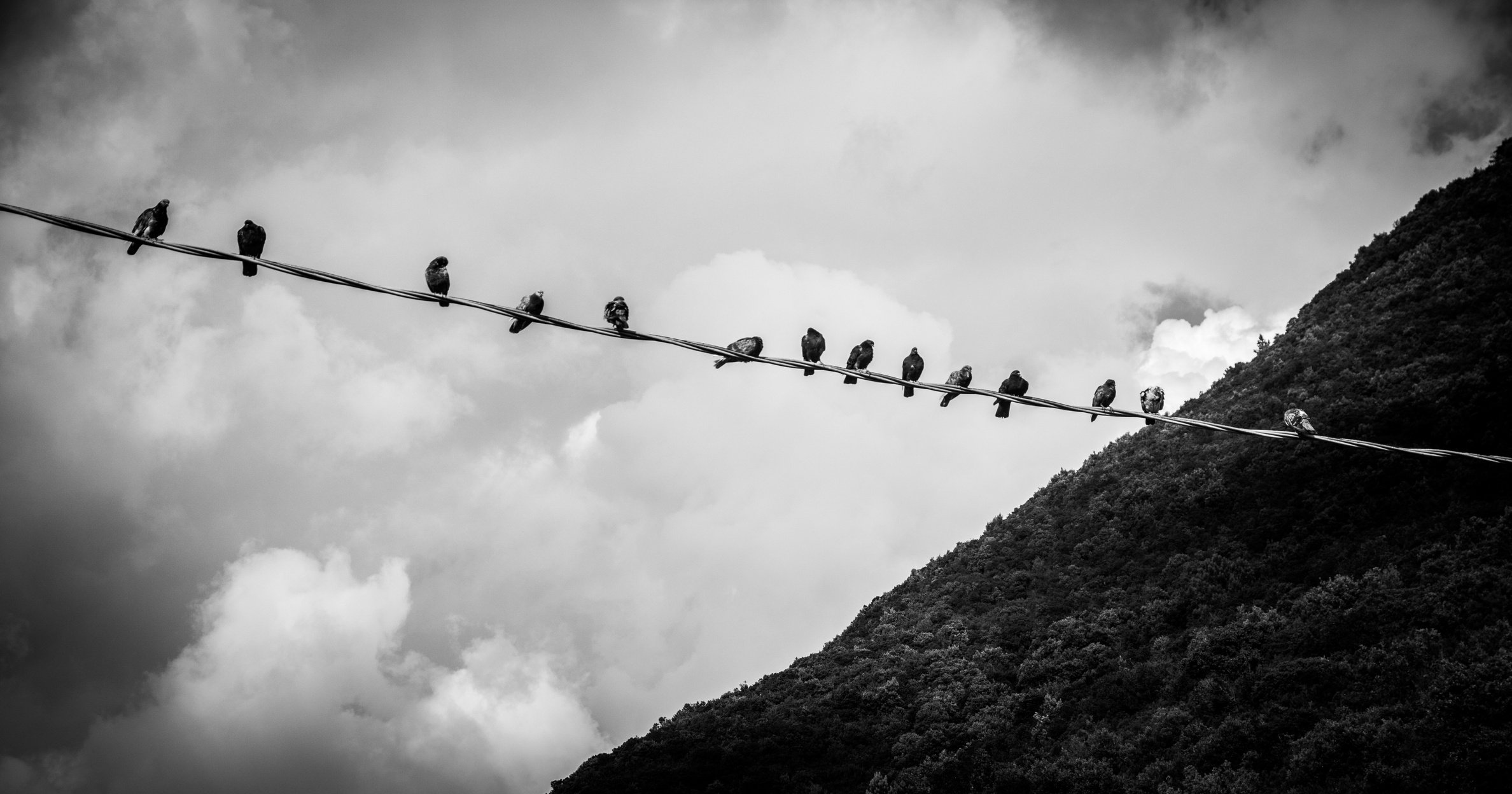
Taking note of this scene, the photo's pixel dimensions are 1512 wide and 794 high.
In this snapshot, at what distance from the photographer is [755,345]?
12.8 meters

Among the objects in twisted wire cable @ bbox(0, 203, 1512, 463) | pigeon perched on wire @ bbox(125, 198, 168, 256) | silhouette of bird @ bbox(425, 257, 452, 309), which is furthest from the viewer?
silhouette of bird @ bbox(425, 257, 452, 309)

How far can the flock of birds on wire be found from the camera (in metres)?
8.50

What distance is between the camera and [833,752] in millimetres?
21594

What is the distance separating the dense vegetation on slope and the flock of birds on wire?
5.19 m

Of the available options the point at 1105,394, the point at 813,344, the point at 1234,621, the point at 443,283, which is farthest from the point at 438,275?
the point at 1234,621

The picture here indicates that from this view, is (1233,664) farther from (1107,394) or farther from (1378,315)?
(1378,315)

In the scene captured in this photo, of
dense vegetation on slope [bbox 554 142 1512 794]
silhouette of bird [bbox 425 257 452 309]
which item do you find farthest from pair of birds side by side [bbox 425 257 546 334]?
dense vegetation on slope [bbox 554 142 1512 794]

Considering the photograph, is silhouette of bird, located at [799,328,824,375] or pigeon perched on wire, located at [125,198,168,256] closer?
pigeon perched on wire, located at [125,198,168,256]

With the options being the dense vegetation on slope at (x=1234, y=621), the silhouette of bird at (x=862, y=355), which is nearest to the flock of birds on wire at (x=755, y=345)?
the silhouette of bird at (x=862, y=355)

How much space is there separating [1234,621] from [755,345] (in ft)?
43.2

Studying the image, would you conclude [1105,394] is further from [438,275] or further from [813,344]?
[438,275]

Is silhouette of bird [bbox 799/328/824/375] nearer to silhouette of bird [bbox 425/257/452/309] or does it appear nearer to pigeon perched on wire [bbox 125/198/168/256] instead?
silhouette of bird [bbox 425/257/452/309]

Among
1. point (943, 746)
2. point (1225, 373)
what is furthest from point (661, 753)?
point (1225, 373)

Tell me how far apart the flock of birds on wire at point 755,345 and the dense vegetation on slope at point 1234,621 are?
519cm
